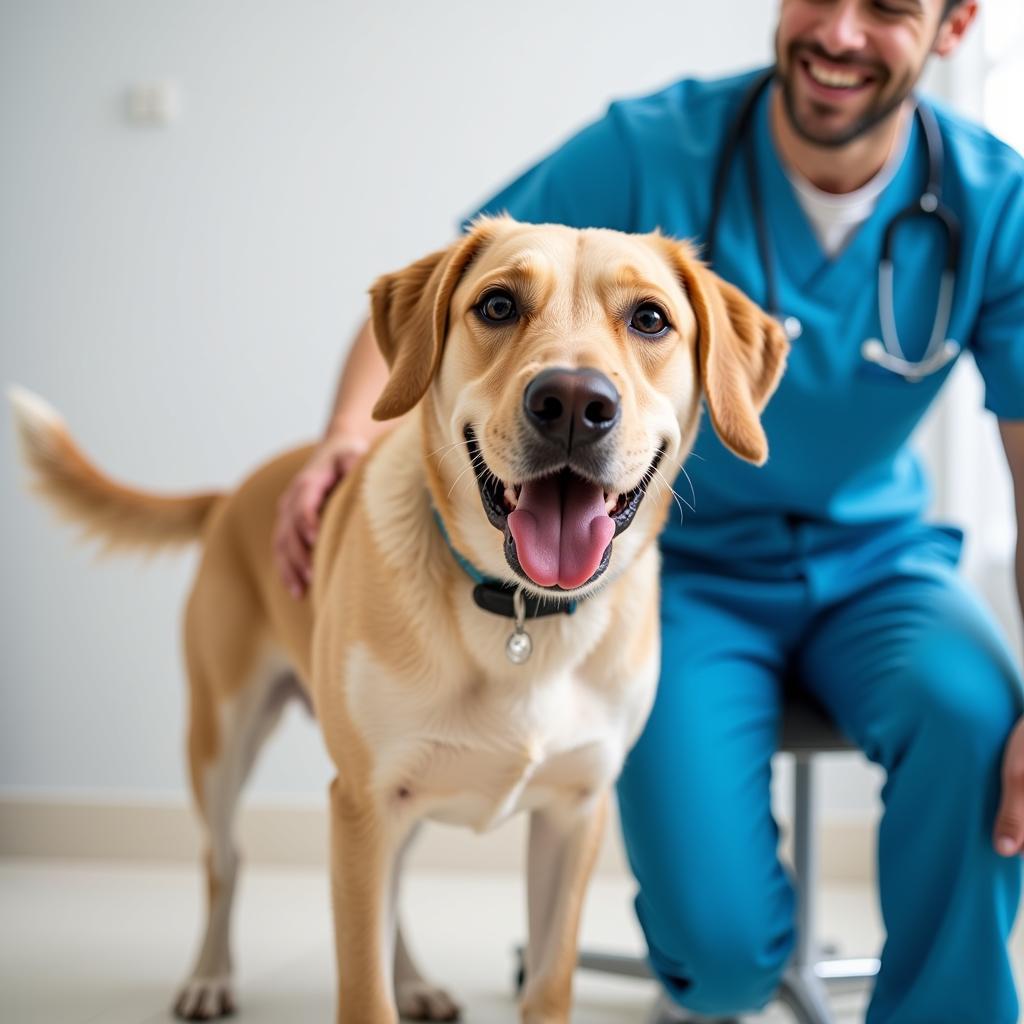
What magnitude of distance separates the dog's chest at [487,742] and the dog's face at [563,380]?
15cm

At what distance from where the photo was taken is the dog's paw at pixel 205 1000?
6.62 feet

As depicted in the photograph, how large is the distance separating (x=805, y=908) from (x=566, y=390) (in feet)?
Answer: 4.36

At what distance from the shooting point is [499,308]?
4.29ft

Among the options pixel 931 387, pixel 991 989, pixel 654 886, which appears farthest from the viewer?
pixel 931 387

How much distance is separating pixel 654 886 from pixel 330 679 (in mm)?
581

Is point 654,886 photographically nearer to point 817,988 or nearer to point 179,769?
point 817,988

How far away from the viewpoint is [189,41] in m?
3.22

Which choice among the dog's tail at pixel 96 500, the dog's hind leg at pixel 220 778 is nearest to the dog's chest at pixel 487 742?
the dog's hind leg at pixel 220 778

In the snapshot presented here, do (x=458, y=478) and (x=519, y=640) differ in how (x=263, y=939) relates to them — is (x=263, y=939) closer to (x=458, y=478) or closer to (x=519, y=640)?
(x=519, y=640)

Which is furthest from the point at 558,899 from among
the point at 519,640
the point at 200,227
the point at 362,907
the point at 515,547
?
the point at 200,227

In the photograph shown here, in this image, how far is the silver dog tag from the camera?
4.43 ft

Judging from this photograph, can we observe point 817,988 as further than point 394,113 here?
No

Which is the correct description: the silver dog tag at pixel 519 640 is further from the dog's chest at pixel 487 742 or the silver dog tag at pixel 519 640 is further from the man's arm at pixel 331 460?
the man's arm at pixel 331 460

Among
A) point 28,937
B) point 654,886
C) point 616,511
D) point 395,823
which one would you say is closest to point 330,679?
point 395,823
